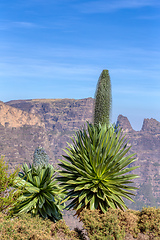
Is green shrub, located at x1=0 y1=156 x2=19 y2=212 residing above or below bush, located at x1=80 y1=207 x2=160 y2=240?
above

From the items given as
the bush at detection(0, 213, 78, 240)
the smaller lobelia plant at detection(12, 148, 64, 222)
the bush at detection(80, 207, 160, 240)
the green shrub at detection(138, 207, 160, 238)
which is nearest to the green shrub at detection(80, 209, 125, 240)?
the bush at detection(80, 207, 160, 240)

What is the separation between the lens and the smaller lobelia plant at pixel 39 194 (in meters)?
10.4

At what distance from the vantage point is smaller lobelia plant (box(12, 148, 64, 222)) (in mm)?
10352

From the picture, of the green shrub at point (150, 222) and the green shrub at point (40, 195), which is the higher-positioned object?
the green shrub at point (40, 195)

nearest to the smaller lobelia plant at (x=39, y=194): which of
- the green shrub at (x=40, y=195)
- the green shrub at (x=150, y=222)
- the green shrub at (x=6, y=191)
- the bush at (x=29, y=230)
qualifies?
the green shrub at (x=40, y=195)

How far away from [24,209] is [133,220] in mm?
3596

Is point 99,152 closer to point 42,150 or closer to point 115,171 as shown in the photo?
point 115,171

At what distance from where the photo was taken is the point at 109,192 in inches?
389

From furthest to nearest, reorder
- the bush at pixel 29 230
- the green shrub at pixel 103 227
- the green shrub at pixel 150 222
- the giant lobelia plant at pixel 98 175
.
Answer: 1. the giant lobelia plant at pixel 98 175
2. the green shrub at pixel 150 222
3. the green shrub at pixel 103 227
4. the bush at pixel 29 230

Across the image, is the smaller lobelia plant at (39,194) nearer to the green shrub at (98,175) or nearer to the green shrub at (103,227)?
the green shrub at (98,175)

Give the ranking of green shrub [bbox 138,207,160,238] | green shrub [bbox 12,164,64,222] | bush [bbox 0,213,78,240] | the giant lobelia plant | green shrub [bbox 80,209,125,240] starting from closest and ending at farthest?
1. bush [bbox 0,213,78,240]
2. green shrub [bbox 80,209,125,240]
3. green shrub [bbox 138,207,160,238]
4. the giant lobelia plant
5. green shrub [bbox 12,164,64,222]

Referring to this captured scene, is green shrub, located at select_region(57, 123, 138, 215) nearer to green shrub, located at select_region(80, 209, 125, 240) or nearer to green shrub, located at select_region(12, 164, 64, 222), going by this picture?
green shrub, located at select_region(80, 209, 125, 240)

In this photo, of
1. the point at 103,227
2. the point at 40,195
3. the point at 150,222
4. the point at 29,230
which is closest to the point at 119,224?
the point at 103,227

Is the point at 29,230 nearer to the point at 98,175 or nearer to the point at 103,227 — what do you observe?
the point at 103,227
